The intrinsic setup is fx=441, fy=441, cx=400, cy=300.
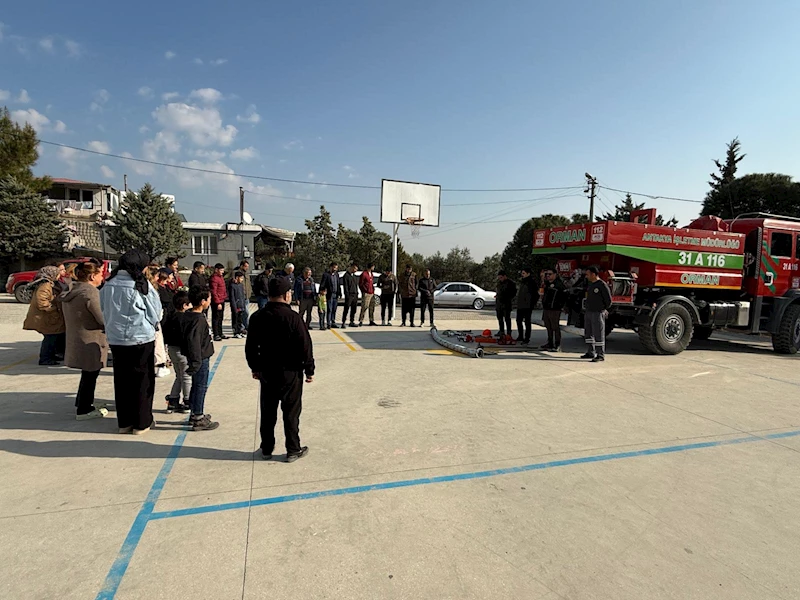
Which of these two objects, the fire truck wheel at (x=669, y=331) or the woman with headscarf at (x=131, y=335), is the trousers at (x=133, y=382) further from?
the fire truck wheel at (x=669, y=331)

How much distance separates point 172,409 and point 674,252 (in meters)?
9.20

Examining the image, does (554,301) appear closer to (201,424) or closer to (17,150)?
(201,424)

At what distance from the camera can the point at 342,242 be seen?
3278 cm

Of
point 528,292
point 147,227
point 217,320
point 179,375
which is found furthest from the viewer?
point 147,227

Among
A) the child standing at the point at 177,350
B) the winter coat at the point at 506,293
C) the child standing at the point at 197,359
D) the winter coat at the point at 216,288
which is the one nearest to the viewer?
the child standing at the point at 197,359

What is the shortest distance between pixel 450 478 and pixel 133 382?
123 inches

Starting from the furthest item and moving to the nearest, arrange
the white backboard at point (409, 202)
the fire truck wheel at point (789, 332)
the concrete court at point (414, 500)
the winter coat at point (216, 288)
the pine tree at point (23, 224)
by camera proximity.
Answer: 1. the pine tree at point (23, 224)
2. the white backboard at point (409, 202)
3. the fire truck wheel at point (789, 332)
4. the winter coat at point (216, 288)
5. the concrete court at point (414, 500)

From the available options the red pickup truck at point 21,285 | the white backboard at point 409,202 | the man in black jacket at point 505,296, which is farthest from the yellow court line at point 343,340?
the red pickup truck at point 21,285

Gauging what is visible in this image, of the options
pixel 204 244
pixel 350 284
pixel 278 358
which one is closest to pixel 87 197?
pixel 204 244

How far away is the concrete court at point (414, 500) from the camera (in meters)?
2.44

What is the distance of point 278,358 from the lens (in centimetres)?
370

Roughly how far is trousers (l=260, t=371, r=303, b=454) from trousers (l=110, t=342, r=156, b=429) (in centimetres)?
141

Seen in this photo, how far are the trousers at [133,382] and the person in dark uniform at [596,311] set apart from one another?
7.19 m

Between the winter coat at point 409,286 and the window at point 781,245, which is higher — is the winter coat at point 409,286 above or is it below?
below
